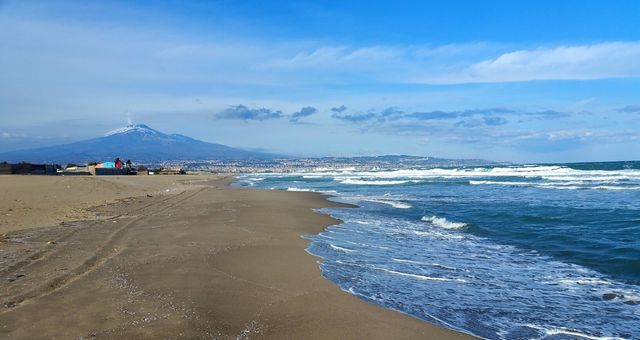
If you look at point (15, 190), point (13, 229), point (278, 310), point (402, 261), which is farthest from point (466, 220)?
point (15, 190)

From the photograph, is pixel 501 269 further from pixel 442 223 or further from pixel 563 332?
pixel 442 223

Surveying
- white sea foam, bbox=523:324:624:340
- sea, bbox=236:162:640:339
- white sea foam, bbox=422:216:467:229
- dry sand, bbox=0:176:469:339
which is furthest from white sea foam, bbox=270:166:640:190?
dry sand, bbox=0:176:469:339

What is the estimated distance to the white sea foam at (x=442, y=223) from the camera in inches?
574

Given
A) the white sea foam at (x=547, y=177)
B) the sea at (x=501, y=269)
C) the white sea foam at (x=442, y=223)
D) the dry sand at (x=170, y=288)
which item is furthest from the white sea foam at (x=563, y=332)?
the white sea foam at (x=547, y=177)

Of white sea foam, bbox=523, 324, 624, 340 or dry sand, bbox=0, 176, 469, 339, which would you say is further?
white sea foam, bbox=523, 324, 624, 340

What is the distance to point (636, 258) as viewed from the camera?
915 centimetres

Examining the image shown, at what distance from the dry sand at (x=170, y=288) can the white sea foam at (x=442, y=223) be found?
5.49 m

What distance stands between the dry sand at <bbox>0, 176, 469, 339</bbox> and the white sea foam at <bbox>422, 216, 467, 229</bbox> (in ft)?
18.0

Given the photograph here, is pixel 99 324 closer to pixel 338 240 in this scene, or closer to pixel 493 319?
pixel 493 319

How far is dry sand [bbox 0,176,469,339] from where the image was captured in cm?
470

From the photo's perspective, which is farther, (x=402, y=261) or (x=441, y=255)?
(x=441, y=255)

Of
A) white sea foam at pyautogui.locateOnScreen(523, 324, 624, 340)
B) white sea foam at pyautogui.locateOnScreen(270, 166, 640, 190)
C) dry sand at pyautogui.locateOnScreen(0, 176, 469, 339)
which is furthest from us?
white sea foam at pyautogui.locateOnScreen(270, 166, 640, 190)

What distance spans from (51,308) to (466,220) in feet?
43.3

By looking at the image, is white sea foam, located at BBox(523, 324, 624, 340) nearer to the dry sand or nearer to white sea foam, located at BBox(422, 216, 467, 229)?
the dry sand
